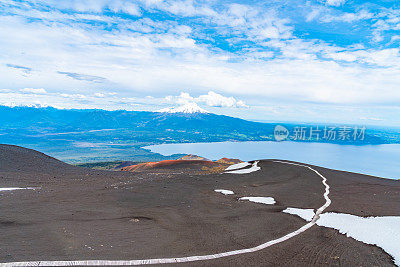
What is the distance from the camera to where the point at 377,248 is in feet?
21.0

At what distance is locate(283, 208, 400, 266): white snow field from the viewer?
6.59m

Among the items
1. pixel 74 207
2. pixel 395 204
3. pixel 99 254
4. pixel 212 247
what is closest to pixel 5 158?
pixel 74 207

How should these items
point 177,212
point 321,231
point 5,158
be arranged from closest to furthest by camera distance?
point 321,231
point 177,212
point 5,158

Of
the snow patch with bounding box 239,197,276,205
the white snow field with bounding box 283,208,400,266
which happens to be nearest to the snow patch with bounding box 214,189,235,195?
the snow patch with bounding box 239,197,276,205

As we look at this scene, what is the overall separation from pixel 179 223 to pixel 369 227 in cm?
630

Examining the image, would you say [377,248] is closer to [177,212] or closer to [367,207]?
[367,207]

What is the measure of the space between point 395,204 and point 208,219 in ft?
27.7

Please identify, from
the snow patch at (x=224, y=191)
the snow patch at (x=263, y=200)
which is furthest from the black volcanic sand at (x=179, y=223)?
the snow patch at (x=263, y=200)

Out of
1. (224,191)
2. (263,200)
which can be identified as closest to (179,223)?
(263,200)

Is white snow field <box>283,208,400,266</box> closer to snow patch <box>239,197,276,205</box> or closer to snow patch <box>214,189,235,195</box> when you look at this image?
snow patch <box>239,197,276,205</box>

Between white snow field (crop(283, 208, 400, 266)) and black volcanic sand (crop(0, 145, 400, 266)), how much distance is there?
0.37 meters

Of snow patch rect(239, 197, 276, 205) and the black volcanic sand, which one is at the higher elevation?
the black volcanic sand

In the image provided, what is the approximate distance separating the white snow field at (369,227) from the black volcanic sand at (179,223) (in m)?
0.37

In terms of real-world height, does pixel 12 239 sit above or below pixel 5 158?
above
